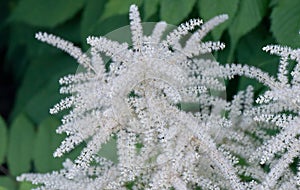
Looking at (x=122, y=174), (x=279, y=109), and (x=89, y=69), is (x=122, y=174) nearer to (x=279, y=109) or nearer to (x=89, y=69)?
(x=89, y=69)

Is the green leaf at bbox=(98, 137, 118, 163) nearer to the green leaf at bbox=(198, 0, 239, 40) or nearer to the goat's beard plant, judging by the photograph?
the goat's beard plant

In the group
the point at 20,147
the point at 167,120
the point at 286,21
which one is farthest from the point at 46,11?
the point at 167,120

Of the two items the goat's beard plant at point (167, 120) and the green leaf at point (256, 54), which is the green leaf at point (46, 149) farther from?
the green leaf at point (256, 54)

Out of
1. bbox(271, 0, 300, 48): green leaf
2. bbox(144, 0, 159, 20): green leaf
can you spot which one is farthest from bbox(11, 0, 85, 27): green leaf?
bbox(271, 0, 300, 48): green leaf

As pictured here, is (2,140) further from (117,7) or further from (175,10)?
(175,10)

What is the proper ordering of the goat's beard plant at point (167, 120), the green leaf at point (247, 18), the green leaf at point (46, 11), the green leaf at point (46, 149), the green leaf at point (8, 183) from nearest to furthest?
A: 1. the goat's beard plant at point (167, 120)
2. the green leaf at point (247, 18)
3. the green leaf at point (8, 183)
4. the green leaf at point (46, 149)
5. the green leaf at point (46, 11)

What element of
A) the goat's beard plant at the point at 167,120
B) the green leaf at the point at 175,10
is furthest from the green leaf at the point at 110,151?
the green leaf at the point at 175,10

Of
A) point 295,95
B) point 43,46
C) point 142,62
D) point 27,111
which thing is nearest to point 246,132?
point 295,95
